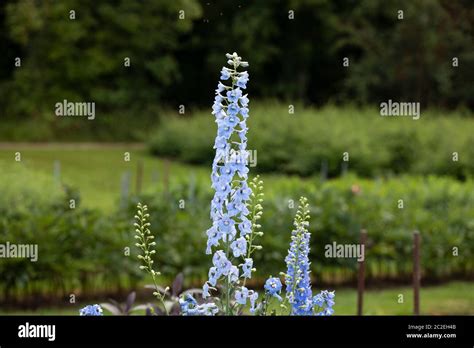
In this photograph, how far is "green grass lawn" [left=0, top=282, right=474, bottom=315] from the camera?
7.91 meters

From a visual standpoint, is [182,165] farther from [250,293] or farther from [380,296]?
[250,293]

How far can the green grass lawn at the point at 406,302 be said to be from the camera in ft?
26.0

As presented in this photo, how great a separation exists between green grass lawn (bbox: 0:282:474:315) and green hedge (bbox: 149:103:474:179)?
829 centimetres

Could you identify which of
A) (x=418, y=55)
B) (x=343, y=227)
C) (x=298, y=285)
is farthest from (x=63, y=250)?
(x=418, y=55)

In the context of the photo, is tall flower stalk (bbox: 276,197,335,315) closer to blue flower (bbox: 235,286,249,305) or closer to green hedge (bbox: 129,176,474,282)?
blue flower (bbox: 235,286,249,305)

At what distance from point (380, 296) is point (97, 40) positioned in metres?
23.5

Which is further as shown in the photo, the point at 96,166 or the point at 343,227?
the point at 96,166

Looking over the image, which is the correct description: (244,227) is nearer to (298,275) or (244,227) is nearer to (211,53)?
(298,275)

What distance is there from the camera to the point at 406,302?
8500 millimetres

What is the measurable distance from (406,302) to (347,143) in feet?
35.7

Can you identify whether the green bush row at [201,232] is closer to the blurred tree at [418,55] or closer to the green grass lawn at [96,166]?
the green grass lawn at [96,166]

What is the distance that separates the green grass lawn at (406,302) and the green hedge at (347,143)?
27.2ft

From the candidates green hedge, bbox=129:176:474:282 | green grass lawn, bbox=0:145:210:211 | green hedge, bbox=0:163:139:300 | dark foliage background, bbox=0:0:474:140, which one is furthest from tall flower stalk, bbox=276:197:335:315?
dark foliage background, bbox=0:0:474:140

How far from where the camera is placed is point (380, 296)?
28.8 feet
